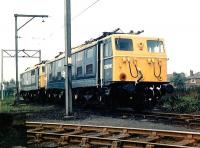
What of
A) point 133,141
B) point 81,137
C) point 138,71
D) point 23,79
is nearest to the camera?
point 133,141

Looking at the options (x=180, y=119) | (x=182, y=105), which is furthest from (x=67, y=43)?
(x=182, y=105)

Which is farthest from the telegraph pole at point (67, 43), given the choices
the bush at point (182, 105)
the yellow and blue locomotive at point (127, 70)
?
the bush at point (182, 105)

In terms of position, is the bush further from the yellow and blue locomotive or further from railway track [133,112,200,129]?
railway track [133,112,200,129]

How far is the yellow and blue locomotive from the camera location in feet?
55.6

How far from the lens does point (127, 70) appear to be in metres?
16.9

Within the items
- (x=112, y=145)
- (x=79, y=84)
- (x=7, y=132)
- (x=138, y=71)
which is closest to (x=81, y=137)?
(x=112, y=145)

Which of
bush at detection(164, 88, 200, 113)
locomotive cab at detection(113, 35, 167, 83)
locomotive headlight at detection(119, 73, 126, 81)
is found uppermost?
locomotive cab at detection(113, 35, 167, 83)

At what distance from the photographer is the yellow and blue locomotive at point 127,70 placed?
16938 mm

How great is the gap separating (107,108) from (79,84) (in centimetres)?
207

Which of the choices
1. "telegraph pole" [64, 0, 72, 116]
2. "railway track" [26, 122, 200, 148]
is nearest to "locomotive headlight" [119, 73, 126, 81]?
"telegraph pole" [64, 0, 72, 116]

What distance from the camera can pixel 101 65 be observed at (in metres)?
18.0

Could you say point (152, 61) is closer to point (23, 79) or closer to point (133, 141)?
point (133, 141)

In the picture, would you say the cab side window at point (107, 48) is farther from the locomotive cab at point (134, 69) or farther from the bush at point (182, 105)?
the bush at point (182, 105)

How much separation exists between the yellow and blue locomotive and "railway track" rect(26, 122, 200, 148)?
17.5 ft
